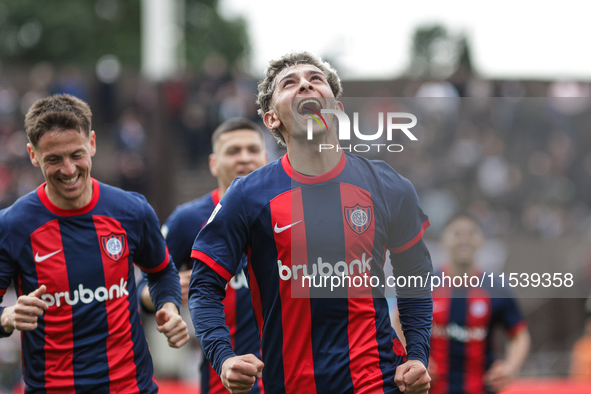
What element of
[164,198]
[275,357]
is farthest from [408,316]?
[164,198]

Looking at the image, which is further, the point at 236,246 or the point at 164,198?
the point at 164,198

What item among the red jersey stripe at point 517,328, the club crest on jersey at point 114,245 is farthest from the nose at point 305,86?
the red jersey stripe at point 517,328

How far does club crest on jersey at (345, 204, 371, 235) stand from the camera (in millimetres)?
2684

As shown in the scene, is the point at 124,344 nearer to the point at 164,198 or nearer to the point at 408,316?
the point at 408,316

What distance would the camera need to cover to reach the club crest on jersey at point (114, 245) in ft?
10.8

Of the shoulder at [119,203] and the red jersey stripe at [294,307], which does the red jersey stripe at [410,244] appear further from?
the shoulder at [119,203]

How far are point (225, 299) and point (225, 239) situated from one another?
1.59 metres

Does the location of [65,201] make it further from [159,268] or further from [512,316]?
[512,316]

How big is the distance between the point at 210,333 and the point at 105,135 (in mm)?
11353

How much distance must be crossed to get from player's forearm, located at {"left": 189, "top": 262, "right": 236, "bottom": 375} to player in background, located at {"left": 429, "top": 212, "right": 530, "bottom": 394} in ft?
9.31

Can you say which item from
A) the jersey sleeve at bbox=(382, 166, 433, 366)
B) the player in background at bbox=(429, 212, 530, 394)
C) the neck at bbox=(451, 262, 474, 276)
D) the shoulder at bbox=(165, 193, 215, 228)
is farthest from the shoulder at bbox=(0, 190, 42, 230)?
the neck at bbox=(451, 262, 474, 276)

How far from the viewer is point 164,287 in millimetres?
3473

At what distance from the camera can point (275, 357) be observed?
2.68 meters

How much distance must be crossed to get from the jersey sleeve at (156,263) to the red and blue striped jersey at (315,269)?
2.59 ft
